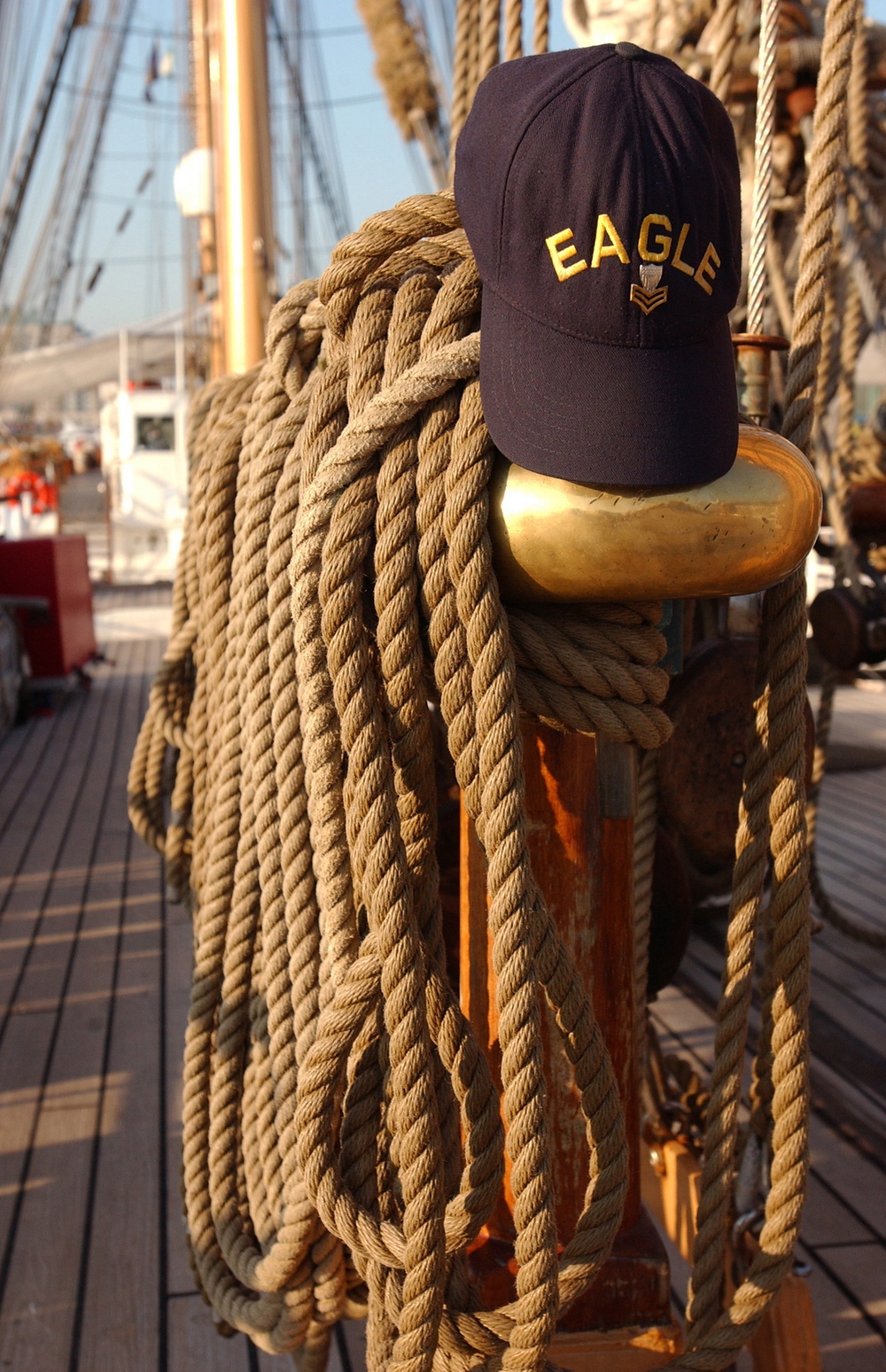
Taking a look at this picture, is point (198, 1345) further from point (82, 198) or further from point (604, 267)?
point (82, 198)

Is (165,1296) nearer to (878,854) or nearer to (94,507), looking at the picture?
(878,854)

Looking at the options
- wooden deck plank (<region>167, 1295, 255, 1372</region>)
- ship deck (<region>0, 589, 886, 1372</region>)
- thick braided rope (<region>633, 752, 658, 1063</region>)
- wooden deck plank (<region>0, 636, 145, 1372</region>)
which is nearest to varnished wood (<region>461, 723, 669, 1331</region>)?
thick braided rope (<region>633, 752, 658, 1063</region>)

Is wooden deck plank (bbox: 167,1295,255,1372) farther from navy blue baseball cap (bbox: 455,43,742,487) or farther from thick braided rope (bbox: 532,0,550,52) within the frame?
thick braided rope (bbox: 532,0,550,52)

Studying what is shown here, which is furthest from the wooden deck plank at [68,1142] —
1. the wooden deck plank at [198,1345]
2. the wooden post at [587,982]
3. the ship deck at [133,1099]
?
the wooden post at [587,982]

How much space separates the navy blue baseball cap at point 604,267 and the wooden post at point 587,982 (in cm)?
27

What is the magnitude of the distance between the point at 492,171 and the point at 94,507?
18.3m

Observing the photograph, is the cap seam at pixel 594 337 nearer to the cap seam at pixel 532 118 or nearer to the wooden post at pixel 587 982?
the cap seam at pixel 532 118

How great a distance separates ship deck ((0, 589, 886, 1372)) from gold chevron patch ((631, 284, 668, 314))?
4.25 ft

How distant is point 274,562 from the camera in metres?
0.99

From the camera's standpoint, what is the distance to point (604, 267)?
29.3 inches

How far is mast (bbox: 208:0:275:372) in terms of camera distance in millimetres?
3867

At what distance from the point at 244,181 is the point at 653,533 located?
3840 millimetres

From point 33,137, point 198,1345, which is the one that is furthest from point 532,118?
point 33,137

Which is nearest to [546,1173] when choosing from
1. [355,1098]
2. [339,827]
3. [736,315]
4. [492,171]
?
[355,1098]
